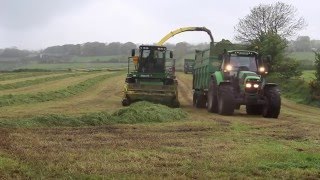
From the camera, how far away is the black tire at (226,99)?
1945 cm

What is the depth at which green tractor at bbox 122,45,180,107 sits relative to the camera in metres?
23.6

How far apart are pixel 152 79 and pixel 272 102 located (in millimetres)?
6878

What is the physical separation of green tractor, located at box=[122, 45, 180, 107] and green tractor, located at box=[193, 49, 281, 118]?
78.6 inches

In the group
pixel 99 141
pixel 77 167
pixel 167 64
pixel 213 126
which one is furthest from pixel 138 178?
pixel 167 64

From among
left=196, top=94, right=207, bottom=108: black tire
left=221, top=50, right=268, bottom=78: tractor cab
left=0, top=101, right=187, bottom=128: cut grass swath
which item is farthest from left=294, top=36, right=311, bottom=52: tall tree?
left=0, top=101, right=187, bottom=128: cut grass swath

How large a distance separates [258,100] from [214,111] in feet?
8.26

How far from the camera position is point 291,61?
144 ft

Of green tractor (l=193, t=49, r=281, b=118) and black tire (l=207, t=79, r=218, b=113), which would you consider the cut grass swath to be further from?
black tire (l=207, t=79, r=218, b=113)

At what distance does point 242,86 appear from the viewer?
64.6ft

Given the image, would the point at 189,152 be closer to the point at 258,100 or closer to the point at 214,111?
the point at 258,100

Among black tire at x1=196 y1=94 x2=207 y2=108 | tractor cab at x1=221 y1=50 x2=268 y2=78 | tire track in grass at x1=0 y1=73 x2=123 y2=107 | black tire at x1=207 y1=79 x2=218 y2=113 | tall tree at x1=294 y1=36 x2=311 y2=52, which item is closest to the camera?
tractor cab at x1=221 y1=50 x2=268 y2=78

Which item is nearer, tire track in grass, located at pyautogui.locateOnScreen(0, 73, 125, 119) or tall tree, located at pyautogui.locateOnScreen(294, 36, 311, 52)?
tire track in grass, located at pyautogui.locateOnScreen(0, 73, 125, 119)

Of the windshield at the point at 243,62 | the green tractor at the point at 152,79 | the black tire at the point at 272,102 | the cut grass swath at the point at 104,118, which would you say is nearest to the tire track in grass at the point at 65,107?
the green tractor at the point at 152,79

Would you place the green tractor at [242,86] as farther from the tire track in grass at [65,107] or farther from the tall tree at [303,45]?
the tall tree at [303,45]
